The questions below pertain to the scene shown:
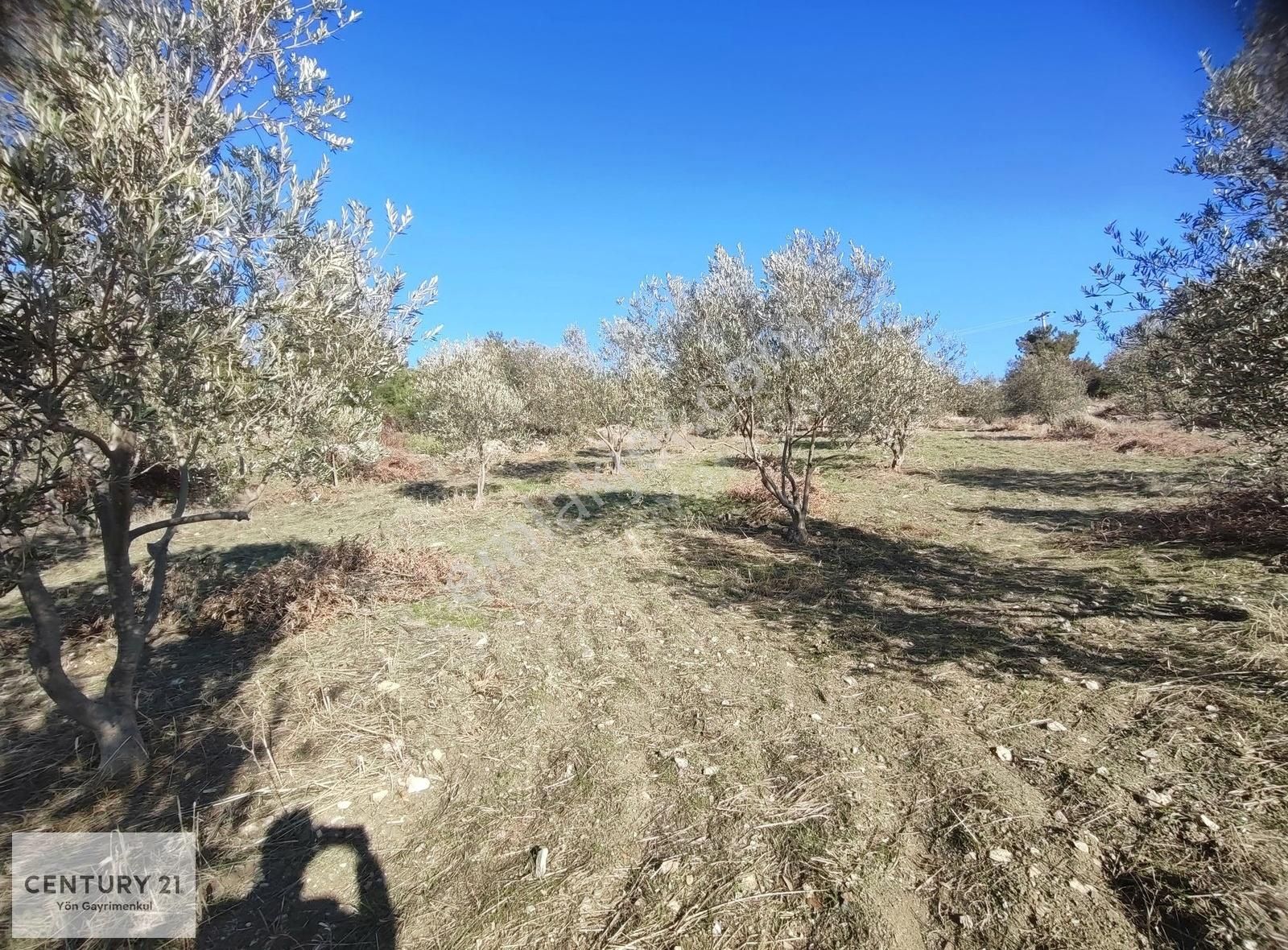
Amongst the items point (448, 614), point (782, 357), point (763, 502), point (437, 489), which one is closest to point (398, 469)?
point (437, 489)

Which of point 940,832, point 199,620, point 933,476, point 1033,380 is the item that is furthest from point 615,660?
point 1033,380

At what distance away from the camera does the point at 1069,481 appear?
18.3 metres

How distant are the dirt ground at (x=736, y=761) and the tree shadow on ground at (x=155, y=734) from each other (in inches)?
1.5

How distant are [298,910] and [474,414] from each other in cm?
1618

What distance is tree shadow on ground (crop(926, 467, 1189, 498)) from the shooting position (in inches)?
630

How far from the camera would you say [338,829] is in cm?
431

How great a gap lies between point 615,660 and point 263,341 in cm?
553

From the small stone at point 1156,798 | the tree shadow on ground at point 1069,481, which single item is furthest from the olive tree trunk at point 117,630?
the tree shadow on ground at point 1069,481

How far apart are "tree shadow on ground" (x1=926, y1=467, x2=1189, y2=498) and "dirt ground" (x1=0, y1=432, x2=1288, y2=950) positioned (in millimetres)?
8330

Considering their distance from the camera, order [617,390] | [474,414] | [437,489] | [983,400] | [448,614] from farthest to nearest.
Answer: [983,400] < [617,390] < [437,489] < [474,414] < [448,614]

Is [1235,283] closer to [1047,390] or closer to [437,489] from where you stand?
[437,489]

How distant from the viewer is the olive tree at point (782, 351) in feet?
37.6

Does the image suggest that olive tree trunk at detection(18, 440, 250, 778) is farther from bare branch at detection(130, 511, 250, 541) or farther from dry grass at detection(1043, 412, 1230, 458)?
dry grass at detection(1043, 412, 1230, 458)

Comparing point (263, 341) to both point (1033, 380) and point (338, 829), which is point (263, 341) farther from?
point (1033, 380)
